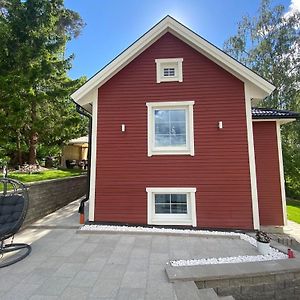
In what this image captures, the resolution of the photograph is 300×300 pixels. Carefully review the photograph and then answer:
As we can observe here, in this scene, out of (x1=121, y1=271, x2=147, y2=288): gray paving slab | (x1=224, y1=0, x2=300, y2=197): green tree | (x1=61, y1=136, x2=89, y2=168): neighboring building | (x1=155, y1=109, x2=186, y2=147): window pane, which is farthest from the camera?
(x1=61, y1=136, x2=89, y2=168): neighboring building

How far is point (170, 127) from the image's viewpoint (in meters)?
6.80

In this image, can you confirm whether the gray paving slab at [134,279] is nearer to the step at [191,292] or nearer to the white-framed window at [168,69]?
the step at [191,292]

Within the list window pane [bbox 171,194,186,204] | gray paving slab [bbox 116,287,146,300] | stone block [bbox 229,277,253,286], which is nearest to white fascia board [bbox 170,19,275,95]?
window pane [bbox 171,194,186,204]

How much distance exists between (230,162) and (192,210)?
1.72 m

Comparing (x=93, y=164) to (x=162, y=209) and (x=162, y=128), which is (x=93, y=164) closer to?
(x=162, y=128)

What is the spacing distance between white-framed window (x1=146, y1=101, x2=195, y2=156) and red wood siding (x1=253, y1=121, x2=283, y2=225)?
227 centimetres

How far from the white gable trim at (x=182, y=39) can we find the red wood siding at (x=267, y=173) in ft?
4.01

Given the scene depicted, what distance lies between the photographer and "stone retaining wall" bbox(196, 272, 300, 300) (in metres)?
3.56

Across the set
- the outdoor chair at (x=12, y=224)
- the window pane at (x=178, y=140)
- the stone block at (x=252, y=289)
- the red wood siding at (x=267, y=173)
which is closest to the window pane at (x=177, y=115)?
the window pane at (x=178, y=140)

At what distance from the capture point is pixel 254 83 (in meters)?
6.40

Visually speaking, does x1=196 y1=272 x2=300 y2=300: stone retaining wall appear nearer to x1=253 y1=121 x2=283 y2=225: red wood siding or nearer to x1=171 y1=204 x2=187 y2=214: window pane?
x1=171 y1=204 x2=187 y2=214: window pane

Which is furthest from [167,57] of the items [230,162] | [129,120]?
[230,162]

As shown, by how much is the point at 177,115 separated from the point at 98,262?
4.42m

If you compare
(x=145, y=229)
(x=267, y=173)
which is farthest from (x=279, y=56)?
(x=145, y=229)
